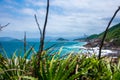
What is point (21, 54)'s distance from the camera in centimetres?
521

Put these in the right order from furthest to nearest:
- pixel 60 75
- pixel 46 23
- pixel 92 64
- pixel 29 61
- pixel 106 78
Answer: pixel 29 61 → pixel 92 64 → pixel 106 78 → pixel 60 75 → pixel 46 23

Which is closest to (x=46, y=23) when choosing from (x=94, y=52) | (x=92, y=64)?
(x=92, y=64)

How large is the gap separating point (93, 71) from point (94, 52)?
3.77ft

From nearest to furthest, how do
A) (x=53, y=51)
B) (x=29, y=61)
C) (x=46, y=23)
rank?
1. (x=46, y=23)
2. (x=29, y=61)
3. (x=53, y=51)

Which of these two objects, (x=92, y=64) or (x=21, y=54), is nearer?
(x=92, y=64)

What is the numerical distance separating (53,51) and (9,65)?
115 cm

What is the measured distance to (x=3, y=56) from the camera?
5.04 metres

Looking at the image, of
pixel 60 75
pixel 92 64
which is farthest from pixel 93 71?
pixel 60 75

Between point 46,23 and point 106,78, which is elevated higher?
point 46,23

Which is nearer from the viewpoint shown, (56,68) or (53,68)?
(53,68)

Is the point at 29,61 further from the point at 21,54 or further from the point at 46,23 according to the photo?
the point at 46,23

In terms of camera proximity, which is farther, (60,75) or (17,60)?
(17,60)

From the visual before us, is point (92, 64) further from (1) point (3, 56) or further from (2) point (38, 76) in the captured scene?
(1) point (3, 56)

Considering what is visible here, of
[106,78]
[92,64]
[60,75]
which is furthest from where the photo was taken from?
[92,64]
